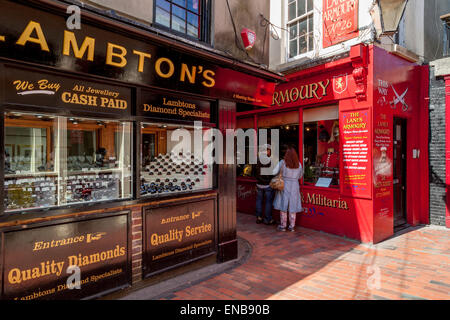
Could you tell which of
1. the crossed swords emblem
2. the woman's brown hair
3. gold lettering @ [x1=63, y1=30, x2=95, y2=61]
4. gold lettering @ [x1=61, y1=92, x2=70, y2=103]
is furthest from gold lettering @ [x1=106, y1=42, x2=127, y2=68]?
the crossed swords emblem

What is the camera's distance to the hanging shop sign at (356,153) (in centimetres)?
601

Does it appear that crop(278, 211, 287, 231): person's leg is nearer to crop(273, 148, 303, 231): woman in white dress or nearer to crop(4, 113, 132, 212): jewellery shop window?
crop(273, 148, 303, 231): woman in white dress

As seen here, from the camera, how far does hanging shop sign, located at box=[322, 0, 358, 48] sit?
645cm

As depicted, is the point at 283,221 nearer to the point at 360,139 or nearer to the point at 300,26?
the point at 360,139

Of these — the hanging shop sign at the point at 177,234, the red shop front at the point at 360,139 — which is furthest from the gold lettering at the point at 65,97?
the red shop front at the point at 360,139

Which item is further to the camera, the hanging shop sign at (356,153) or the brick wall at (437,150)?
the brick wall at (437,150)

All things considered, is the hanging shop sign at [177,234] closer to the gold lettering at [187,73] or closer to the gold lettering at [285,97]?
the gold lettering at [187,73]

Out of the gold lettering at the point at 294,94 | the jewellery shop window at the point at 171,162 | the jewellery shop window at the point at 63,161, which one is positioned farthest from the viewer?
the gold lettering at the point at 294,94

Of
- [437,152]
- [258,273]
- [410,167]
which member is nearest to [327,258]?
[258,273]

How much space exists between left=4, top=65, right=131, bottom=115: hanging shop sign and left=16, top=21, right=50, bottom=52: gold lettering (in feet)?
0.95

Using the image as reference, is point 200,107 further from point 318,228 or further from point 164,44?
point 318,228

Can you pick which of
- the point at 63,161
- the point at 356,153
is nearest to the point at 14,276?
the point at 63,161

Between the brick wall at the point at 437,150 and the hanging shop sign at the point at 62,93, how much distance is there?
23.6 feet

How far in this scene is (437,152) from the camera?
23.4ft
